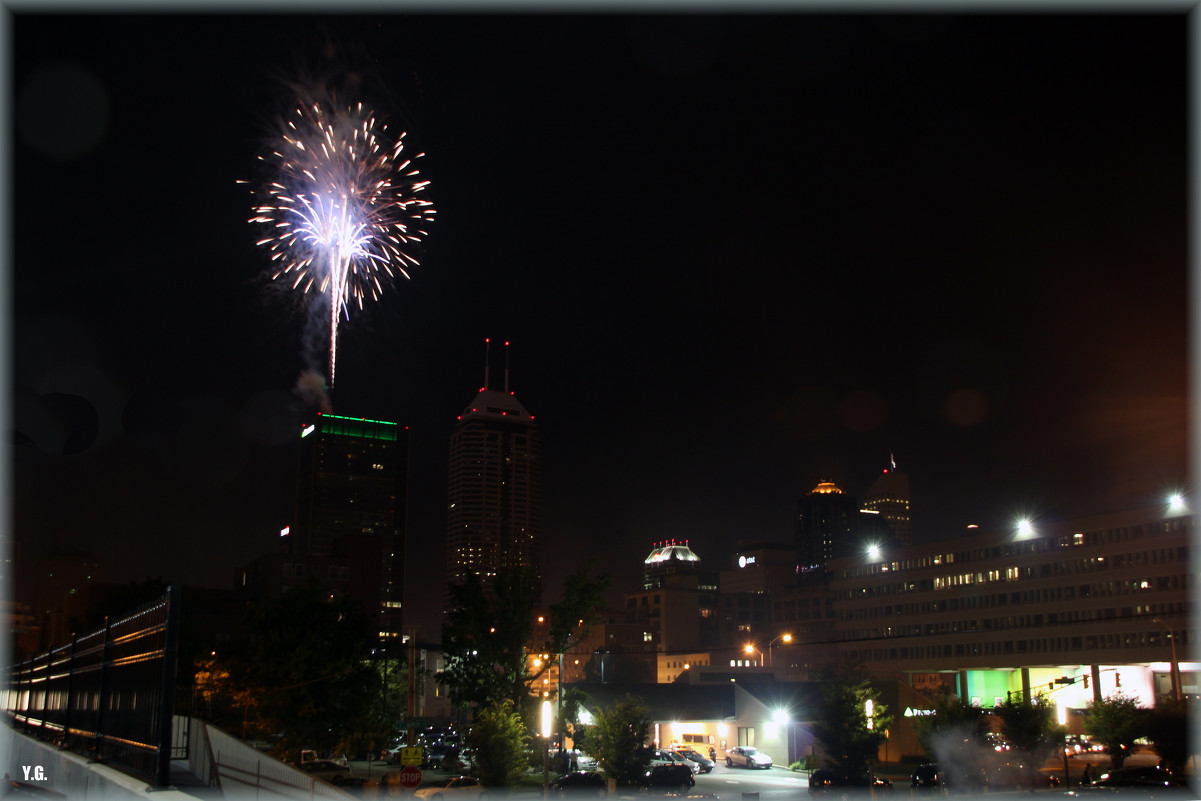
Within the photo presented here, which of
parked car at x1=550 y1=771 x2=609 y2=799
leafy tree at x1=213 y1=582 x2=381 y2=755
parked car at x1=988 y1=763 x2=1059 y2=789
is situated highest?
leafy tree at x1=213 y1=582 x2=381 y2=755

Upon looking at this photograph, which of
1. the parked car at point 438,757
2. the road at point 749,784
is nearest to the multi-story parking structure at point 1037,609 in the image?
the road at point 749,784

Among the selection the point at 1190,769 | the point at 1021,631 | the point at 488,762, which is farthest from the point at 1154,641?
the point at 488,762

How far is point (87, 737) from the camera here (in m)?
12.4

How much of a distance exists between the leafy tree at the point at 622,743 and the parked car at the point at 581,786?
72 centimetres

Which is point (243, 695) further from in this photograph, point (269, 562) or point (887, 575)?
point (887, 575)

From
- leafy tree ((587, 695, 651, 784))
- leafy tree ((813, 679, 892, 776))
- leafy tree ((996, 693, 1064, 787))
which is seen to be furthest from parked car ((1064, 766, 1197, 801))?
leafy tree ((587, 695, 651, 784))

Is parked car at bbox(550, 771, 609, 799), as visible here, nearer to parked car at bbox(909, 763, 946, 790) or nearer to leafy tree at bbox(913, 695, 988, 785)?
parked car at bbox(909, 763, 946, 790)

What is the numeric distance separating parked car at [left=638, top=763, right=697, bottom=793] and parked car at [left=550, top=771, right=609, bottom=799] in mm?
1963

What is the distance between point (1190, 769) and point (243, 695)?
1655 inches

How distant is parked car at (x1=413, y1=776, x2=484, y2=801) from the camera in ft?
117

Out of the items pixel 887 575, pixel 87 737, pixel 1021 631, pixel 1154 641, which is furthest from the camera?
pixel 887 575

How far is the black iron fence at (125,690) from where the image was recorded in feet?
29.0

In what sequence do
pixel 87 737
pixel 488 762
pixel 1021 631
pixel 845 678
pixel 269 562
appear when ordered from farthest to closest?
pixel 269 562, pixel 1021 631, pixel 845 678, pixel 488 762, pixel 87 737

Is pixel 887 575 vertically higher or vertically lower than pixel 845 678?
higher
